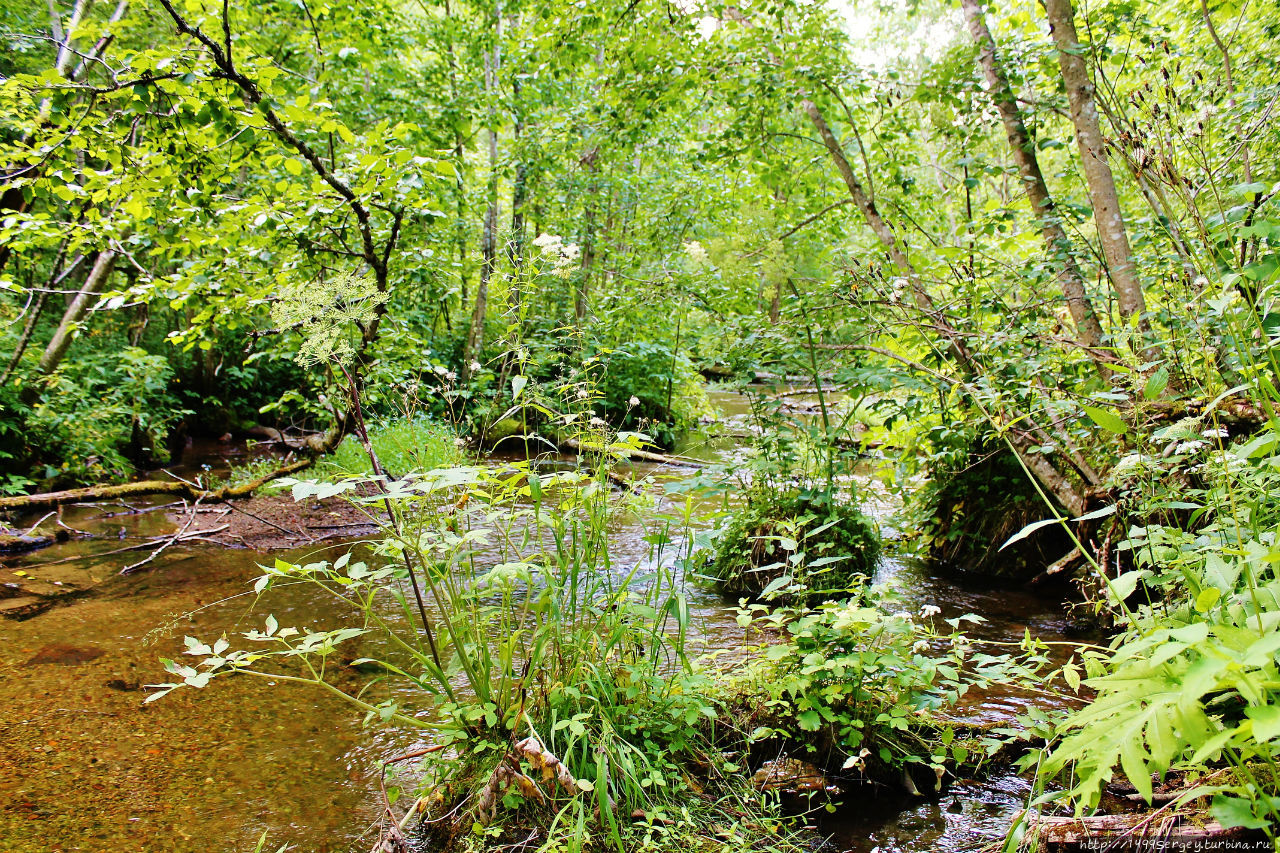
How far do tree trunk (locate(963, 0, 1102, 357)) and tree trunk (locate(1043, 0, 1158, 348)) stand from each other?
28 centimetres

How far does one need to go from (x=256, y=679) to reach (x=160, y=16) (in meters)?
8.27

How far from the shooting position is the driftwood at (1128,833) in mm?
1401

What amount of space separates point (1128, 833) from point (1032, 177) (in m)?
4.47

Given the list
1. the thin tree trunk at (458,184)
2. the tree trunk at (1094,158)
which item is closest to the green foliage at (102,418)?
the thin tree trunk at (458,184)

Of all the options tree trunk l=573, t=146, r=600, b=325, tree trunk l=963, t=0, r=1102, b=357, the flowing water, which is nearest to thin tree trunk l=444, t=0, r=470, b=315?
tree trunk l=573, t=146, r=600, b=325

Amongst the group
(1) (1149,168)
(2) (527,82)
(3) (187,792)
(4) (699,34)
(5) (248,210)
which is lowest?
(3) (187,792)

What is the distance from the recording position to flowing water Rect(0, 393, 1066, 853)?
2.10m

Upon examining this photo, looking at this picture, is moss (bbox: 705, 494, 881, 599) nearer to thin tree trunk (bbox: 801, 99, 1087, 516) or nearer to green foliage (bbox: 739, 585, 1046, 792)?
thin tree trunk (bbox: 801, 99, 1087, 516)

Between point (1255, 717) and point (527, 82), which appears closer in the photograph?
point (1255, 717)

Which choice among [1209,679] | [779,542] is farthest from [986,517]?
[1209,679]

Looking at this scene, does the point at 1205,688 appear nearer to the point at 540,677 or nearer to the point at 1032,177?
the point at 540,677

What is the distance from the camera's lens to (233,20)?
5590 mm

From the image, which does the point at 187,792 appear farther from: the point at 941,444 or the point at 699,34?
the point at 699,34

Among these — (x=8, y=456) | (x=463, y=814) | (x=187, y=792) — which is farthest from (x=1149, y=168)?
(x=8, y=456)
